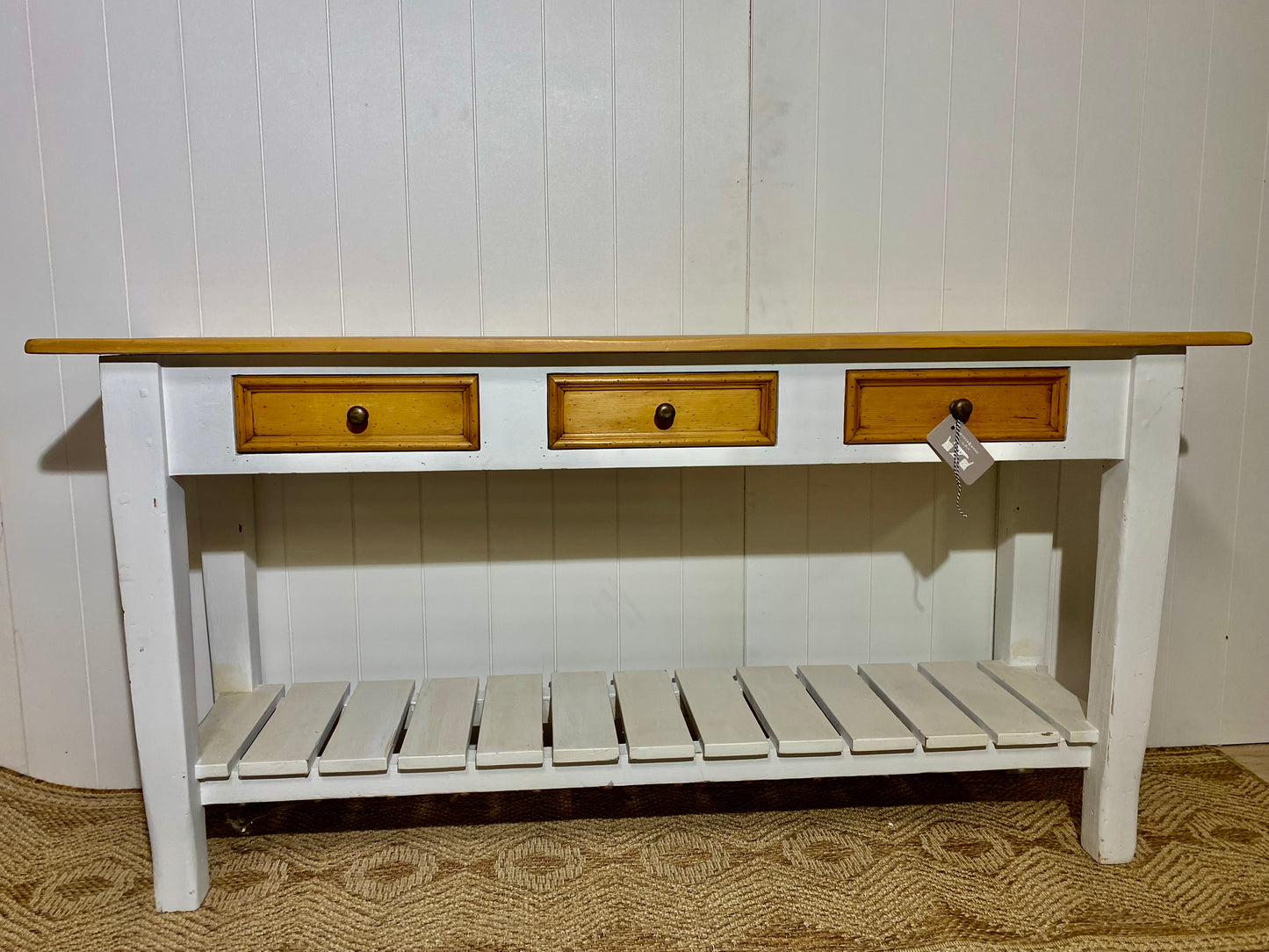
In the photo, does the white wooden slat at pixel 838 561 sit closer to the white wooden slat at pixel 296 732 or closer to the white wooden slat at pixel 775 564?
the white wooden slat at pixel 775 564

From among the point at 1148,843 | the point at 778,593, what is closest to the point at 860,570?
the point at 778,593

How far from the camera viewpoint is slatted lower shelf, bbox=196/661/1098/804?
1496 mm

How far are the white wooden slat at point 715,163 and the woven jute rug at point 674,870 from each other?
1.03 meters

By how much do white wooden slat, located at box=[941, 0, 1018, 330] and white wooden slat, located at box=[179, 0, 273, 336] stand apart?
4.67ft

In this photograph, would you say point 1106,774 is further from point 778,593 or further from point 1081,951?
point 778,593

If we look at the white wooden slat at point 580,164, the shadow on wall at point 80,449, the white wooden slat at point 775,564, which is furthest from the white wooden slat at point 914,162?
the shadow on wall at point 80,449

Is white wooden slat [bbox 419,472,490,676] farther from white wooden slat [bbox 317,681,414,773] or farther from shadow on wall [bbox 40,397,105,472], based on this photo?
shadow on wall [bbox 40,397,105,472]

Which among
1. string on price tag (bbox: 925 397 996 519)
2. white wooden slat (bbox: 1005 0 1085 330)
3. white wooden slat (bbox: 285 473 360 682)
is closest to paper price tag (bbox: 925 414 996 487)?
string on price tag (bbox: 925 397 996 519)

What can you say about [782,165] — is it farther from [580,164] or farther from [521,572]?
[521,572]

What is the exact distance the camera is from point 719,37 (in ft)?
5.86

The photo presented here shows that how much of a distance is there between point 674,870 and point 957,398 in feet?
3.18

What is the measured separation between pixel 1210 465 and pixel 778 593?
102cm

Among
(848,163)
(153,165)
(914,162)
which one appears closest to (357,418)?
(153,165)

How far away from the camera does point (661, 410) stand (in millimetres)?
1440
